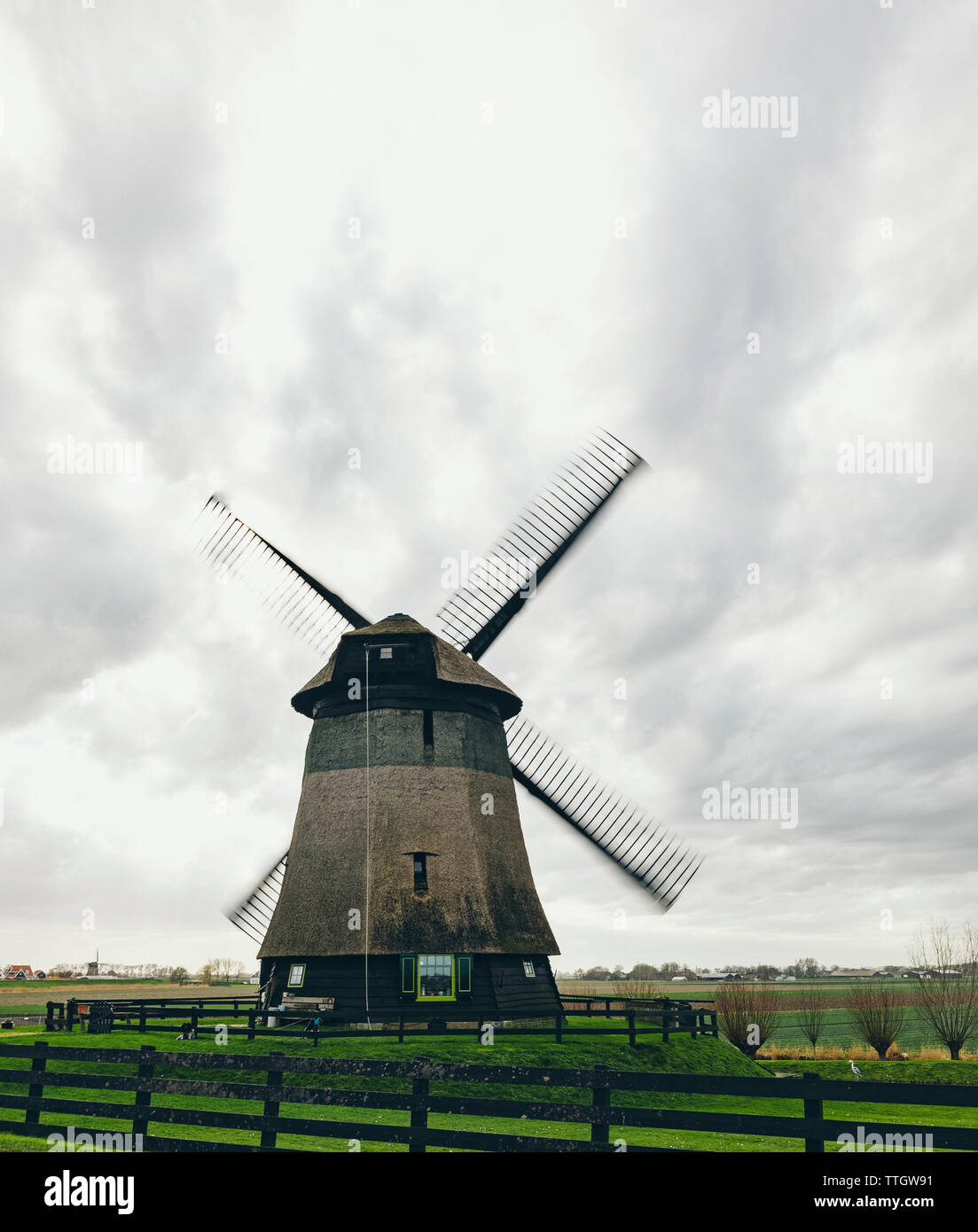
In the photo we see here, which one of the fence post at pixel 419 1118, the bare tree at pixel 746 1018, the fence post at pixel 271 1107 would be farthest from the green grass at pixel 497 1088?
the bare tree at pixel 746 1018

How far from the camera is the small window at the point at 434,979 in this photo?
18.7 meters

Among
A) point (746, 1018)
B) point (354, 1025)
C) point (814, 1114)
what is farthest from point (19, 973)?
point (814, 1114)

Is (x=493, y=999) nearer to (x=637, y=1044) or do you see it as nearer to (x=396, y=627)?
(x=637, y=1044)

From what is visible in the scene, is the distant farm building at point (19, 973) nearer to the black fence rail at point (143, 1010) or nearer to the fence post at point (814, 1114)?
the black fence rail at point (143, 1010)

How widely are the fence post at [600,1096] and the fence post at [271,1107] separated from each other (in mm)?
2717

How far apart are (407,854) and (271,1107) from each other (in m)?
11.1

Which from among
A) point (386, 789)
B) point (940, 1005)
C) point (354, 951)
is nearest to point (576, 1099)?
point (354, 951)

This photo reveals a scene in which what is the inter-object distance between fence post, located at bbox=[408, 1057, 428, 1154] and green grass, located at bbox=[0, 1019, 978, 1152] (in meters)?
4.06

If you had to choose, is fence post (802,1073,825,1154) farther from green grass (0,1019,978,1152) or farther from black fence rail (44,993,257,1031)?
black fence rail (44,993,257,1031)

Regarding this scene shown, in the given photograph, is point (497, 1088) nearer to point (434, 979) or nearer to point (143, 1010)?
point (434, 979)

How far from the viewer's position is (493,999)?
1911 cm

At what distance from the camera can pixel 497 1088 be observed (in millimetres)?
15500
